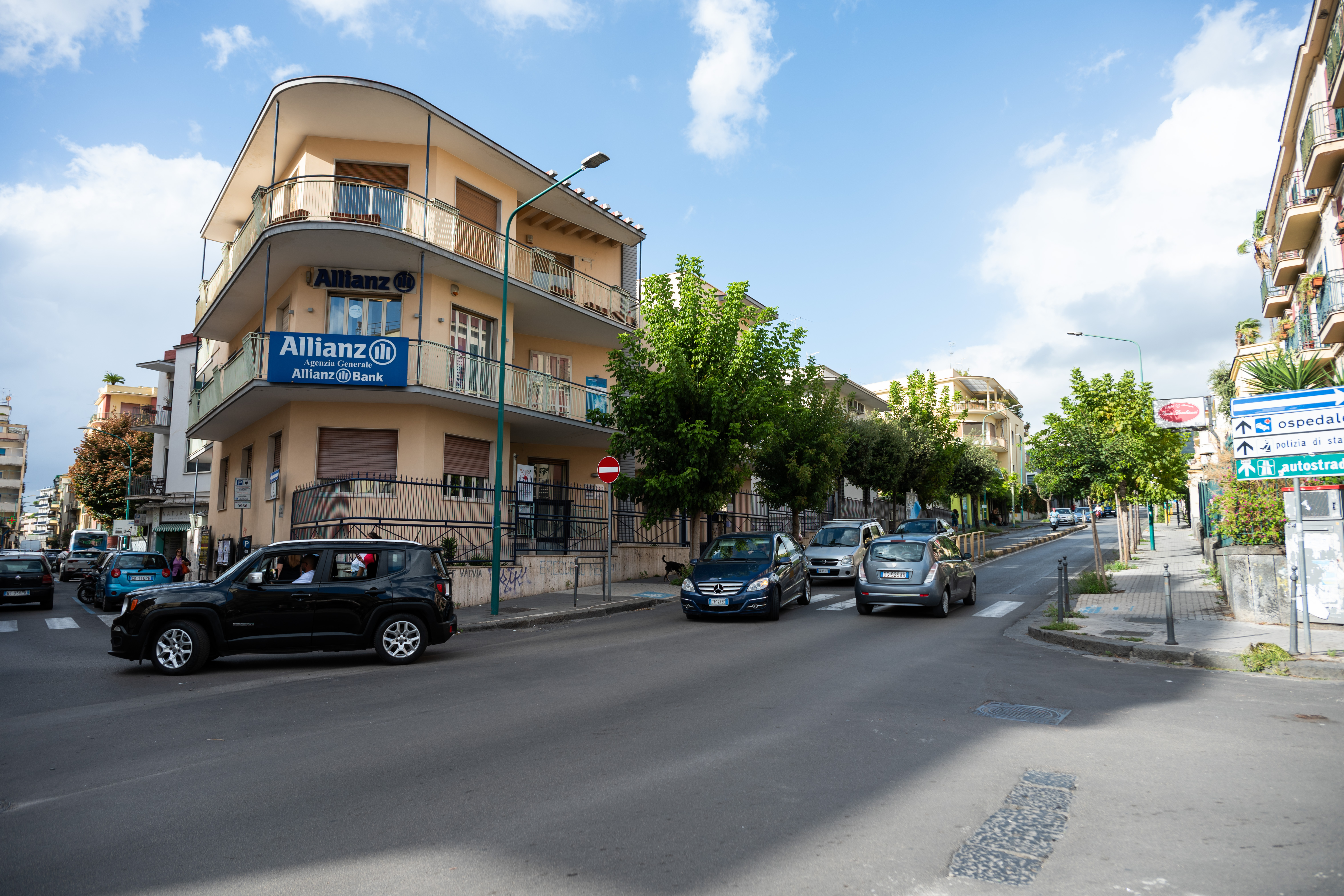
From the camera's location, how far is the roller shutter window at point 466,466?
66.9 ft

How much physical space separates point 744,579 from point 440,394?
8.56 meters

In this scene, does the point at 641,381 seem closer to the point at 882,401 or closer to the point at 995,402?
the point at 882,401

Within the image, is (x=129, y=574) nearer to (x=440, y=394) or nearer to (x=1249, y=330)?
(x=440, y=394)

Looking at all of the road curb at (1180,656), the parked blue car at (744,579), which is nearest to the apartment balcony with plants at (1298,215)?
the parked blue car at (744,579)

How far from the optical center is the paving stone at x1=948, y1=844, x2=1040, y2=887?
3730 millimetres

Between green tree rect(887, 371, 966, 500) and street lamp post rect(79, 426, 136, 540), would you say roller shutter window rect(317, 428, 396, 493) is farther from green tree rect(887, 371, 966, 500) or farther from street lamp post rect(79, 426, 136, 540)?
street lamp post rect(79, 426, 136, 540)

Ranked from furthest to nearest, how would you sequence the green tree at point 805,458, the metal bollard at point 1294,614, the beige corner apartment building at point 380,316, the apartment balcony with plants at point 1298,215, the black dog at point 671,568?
the green tree at point 805,458 < the apartment balcony with plants at point 1298,215 < the black dog at point 671,568 < the beige corner apartment building at point 380,316 < the metal bollard at point 1294,614

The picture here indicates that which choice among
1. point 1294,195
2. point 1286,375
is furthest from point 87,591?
point 1294,195

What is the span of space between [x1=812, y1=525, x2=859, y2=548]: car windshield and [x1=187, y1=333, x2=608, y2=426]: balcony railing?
25.0ft

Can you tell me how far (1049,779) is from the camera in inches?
207

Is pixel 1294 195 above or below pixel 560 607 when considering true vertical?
above

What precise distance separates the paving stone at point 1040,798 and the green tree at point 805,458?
22144 mm

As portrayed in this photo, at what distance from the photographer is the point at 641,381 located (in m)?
21.7

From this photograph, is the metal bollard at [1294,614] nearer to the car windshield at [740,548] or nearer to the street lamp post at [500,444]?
the car windshield at [740,548]
